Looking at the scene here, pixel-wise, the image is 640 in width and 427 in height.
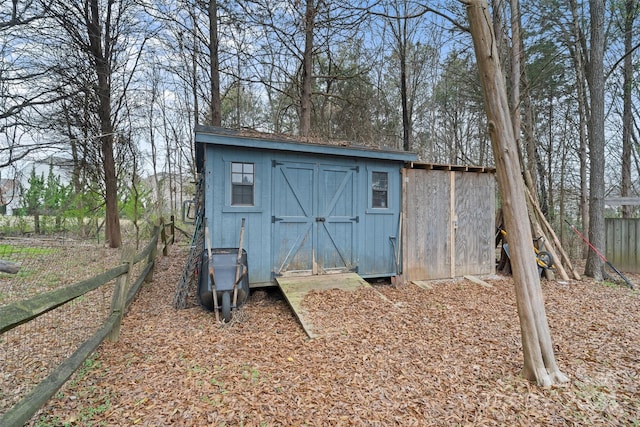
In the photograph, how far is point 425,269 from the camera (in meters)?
6.75

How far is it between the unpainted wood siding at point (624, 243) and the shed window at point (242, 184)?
350 inches

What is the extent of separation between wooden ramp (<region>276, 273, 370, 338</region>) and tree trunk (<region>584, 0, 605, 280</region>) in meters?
5.68

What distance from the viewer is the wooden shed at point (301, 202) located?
17.1 feet

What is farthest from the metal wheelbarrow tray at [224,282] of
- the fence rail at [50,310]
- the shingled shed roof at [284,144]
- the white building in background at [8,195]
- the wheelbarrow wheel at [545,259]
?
the wheelbarrow wheel at [545,259]

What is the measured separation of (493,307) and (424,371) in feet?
9.05

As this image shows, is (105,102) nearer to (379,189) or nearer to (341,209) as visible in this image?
(341,209)

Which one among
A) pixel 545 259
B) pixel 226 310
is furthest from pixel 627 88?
pixel 226 310

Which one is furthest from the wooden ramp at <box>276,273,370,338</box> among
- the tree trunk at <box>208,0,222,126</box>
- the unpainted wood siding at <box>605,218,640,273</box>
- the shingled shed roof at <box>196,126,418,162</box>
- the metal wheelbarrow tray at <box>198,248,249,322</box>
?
the unpainted wood siding at <box>605,218,640,273</box>

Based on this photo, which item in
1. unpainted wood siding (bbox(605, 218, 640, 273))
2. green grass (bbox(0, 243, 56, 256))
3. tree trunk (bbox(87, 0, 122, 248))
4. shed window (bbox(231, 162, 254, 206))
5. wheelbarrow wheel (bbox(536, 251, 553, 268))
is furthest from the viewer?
tree trunk (bbox(87, 0, 122, 248))

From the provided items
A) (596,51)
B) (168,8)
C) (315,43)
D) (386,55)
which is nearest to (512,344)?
(596,51)

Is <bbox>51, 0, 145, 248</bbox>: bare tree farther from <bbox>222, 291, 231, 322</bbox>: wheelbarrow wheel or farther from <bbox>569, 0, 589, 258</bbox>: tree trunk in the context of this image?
<bbox>569, 0, 589, 258</bbox>: tree trunk

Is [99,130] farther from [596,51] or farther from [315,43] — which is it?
[596,51]

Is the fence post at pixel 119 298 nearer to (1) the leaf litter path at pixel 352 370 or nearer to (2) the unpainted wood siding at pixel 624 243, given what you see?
(1) the leaf litter path at pixel 352 370

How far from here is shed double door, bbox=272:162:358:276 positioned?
18.5 ft
